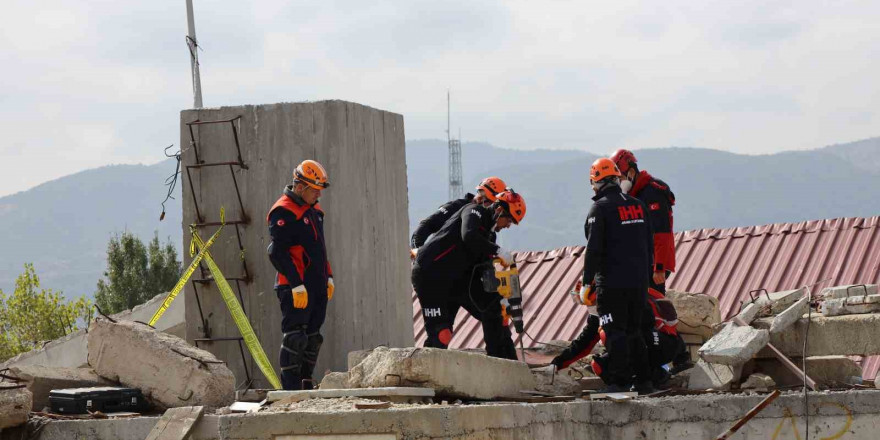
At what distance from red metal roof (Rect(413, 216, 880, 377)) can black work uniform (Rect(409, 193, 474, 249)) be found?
622 centimetres

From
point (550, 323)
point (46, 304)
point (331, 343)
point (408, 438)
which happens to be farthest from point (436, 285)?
point (46, 304)

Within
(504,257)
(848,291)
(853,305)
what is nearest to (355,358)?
(504,257)

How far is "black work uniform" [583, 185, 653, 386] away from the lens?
9.58m

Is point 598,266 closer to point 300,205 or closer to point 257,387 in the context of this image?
point 300,205

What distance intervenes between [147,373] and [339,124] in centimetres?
318

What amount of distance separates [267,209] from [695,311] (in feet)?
13.5

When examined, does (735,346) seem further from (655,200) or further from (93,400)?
(93,400)

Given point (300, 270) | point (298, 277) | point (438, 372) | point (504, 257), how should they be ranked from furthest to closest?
point (504, 257) → point (300, 270) → point (298, 277) → point (438, 372)

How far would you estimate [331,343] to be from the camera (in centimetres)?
1153

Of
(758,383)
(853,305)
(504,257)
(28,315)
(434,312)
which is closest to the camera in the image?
(758,383)

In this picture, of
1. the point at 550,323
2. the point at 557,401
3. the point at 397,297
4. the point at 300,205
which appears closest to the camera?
the point at 557,401

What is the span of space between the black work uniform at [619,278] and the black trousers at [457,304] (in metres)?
1.42

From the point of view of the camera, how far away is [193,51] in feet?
50.3

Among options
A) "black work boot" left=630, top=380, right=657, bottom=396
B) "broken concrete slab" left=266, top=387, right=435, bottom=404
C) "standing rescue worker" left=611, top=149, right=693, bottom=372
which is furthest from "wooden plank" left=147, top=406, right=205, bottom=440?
"standing rescue worker" left=611, top=149, right=693, bottom=372
